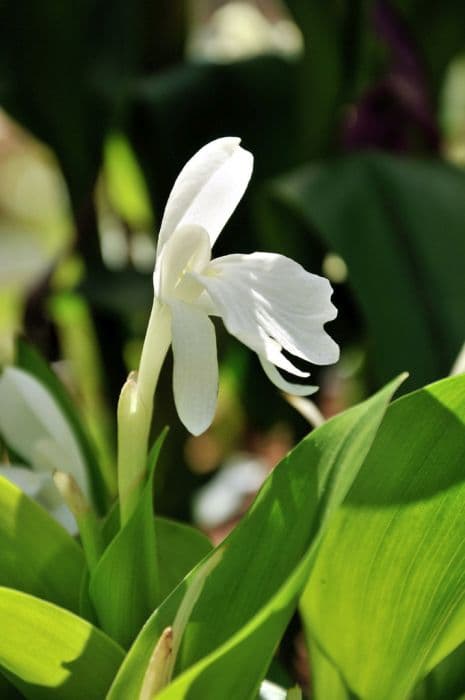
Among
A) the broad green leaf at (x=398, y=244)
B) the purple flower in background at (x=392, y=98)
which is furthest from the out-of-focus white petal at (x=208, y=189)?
the purple flower in background at (x=392, y=98)

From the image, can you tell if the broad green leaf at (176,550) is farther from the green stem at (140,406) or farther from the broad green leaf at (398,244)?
the broad green leaf at (398,244)

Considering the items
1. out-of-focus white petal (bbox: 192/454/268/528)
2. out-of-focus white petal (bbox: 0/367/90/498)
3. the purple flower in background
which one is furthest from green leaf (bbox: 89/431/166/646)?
out-of-focus white petal (bbox: 192/454/268/528)

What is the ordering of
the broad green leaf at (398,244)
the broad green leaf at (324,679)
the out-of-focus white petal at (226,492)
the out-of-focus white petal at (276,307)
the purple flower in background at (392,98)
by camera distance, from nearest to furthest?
the out-of-focus white petal at (276,307)
the broad green leaf at (324,679)
the broad green leaf at (398,244)
the purple flower in background at (392,98)
the out-of-focus white petal at (226,492)

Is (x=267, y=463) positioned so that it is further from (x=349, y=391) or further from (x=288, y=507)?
(x=288, y=507)

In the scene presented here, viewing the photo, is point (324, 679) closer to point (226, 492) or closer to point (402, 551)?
point (402, 551)

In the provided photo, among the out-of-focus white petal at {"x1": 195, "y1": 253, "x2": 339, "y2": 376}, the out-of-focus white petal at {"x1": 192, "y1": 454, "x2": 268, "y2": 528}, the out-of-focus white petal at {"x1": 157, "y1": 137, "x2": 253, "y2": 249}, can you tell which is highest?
the out-of-focus white petal at {"x1": 157, "y1": 137, "x2": 253, "y2": 249}

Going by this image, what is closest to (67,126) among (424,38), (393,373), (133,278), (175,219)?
(133,278)

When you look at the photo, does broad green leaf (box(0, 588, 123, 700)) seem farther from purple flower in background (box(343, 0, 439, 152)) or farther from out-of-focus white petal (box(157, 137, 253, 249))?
purple flower in background (box(343, 0, 439, 152))
